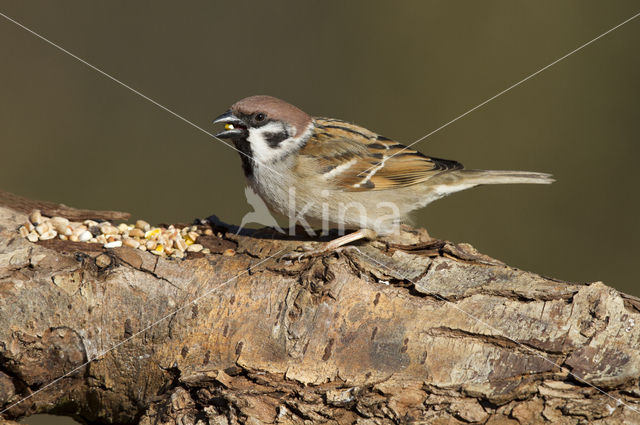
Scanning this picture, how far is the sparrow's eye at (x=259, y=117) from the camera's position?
343 centimetres

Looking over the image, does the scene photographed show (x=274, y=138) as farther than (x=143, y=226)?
Yes

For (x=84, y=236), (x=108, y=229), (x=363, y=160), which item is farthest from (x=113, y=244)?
(x=363, y=160)

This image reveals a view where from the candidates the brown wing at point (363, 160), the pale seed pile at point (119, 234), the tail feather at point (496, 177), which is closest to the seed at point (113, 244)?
the pale seed pile at point (119, 234)

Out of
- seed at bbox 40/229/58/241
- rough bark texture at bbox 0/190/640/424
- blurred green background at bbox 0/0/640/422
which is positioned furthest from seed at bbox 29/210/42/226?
blurred green background at bbox 0/0/640/422

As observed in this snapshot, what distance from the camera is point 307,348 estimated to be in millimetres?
2416

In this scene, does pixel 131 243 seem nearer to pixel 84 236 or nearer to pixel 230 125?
pixel 84 236

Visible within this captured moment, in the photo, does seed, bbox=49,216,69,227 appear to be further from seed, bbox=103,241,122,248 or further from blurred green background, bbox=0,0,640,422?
blurred green background, bbox=0,0,640,422

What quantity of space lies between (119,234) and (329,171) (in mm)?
1135

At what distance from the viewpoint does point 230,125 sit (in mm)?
3467

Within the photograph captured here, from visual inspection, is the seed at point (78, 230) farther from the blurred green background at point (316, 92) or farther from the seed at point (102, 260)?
the blurred green background at point (316, 92)

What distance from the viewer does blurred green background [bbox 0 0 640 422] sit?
5895 mm

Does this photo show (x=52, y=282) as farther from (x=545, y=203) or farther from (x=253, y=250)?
(x=545, y=203)

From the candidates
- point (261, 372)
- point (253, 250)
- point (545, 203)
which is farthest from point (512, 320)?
point (545, 203)

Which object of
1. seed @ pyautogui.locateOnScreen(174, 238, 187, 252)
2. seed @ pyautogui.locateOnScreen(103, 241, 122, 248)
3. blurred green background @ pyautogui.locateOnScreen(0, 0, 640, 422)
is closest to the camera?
seed @ pyautogui.locateOnScreen(103, 241, 122, 248)
